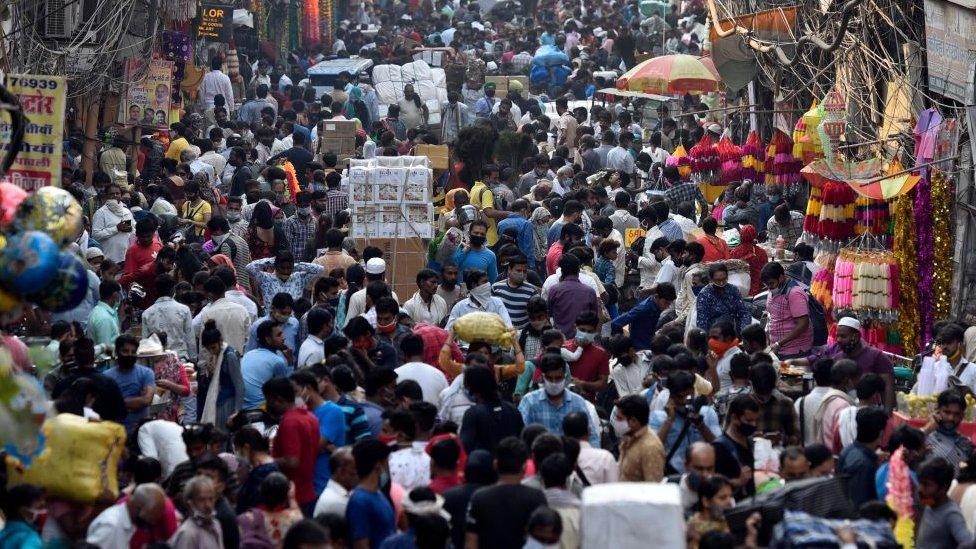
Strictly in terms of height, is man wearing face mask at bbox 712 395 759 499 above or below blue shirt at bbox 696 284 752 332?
A: below

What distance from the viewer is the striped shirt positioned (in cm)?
1416

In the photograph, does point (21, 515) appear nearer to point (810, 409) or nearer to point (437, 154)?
point (810, 409)

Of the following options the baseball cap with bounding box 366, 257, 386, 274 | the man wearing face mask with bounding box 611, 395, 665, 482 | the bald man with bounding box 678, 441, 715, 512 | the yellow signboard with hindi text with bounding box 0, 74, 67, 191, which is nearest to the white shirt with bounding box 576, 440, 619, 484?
the man wearing face mask with bounding box 611, 395, 665, 482

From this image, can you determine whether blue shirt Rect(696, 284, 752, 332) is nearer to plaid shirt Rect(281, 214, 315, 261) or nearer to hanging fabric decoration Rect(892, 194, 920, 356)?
hanging fabric decoration Rect(892, 194, 920, 356)

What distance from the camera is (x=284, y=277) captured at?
1466 centimetres

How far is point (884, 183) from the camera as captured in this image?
15.1 metres

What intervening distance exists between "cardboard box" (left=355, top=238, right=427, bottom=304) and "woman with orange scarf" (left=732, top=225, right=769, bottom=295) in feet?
8.63

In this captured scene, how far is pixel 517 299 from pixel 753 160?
7669 mm

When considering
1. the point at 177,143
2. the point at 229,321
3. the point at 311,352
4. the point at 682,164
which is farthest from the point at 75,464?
the point at 177,143

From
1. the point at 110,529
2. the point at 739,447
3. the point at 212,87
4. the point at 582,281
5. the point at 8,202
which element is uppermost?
the point at 212,87

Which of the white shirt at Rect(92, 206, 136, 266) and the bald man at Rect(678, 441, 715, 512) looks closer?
the bald man at Rect(678, 441, 715, 512)

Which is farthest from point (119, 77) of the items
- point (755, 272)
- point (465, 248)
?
point (755, 272)

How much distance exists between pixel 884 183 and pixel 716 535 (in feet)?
24.5

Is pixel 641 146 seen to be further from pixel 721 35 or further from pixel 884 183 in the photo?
pixel 884 183
